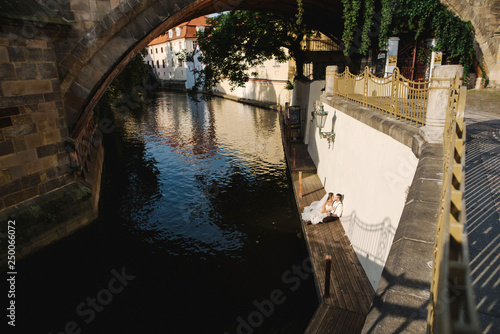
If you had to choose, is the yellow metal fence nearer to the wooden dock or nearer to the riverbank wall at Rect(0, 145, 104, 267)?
the wooden dock

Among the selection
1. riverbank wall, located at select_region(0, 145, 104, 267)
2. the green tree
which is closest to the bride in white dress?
riverbank wall, located at select_region(0, 145, 104, 267)

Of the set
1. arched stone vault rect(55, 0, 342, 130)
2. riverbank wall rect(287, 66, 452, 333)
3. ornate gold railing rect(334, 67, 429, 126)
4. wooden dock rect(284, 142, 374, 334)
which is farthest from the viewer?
arched stone vault rect(55, 0, 342, 130)

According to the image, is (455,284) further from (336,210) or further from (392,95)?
(336,210)

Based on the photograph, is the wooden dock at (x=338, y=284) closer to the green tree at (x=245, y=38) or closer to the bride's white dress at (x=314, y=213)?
the bride's white dress at (x=314, y=213)

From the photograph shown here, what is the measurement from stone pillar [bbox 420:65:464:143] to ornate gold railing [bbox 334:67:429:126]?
0.29m

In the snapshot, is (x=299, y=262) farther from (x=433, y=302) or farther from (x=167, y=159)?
(x=167, y=159)

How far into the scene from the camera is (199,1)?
429 inches

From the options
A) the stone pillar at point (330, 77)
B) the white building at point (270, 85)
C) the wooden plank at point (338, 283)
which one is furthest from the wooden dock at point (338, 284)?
the white building at point (270, 85)

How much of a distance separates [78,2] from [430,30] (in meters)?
15.8

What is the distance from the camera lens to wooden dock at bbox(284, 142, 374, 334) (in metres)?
5.71

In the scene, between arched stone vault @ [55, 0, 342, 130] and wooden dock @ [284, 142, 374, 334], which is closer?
wooden dock @ [284, 142, 374, 334]

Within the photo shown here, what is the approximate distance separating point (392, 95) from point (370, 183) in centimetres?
201

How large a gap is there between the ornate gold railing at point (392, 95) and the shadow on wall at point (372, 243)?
7.00 ft

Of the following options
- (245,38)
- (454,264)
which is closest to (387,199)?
(454,264)
